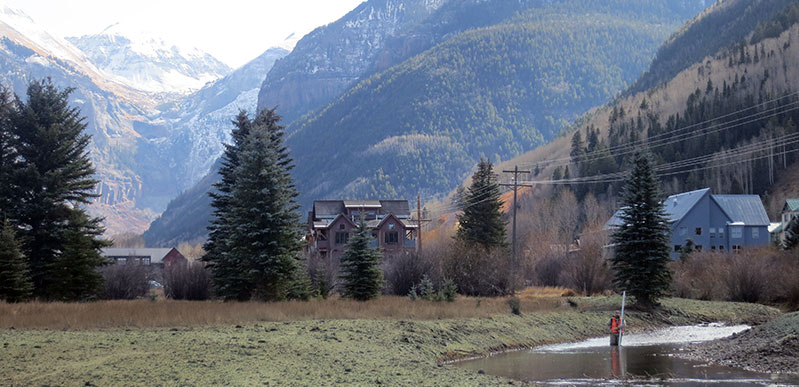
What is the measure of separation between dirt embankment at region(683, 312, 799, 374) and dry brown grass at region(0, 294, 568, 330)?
12079 mm

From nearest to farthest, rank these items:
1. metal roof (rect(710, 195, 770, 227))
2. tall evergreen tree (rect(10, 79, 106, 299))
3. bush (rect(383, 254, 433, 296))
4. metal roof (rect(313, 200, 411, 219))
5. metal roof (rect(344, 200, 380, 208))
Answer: tall evergreen tree (rect(10, 79, 106, 299)) < bush (rect(383, 254, 433, 296)) < metal roof (rect(710, 195, 770, 227)) < metal roof (rect(313, 200, 411, 219)) < metal roof (rect(344, 200, 380, 208))

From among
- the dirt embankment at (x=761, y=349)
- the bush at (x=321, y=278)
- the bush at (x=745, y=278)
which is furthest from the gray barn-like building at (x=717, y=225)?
the dirt embankment at (x=761, y=349)

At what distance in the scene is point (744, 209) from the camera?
10500cm

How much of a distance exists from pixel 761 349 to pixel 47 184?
1587 inches

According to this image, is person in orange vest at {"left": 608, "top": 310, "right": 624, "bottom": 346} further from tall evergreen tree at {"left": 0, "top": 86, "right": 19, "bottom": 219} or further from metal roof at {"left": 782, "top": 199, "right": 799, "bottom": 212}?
metal roof at {"left": 782, "top": 199, "right": 799, "bottom": 212}

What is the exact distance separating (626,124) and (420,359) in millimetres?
149877

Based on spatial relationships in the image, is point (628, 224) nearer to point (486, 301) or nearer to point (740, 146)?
point (486, 301)

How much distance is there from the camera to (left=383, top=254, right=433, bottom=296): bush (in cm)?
6100

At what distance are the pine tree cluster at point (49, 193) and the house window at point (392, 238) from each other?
52.4 meters

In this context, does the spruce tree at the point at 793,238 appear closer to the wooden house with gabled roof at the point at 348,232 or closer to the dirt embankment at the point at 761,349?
the dirt embankment at the point at 761,349

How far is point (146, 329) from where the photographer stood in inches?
1157

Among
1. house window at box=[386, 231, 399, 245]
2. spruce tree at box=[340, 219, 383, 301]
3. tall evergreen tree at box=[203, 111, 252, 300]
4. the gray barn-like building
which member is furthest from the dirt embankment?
the gray barn-like building

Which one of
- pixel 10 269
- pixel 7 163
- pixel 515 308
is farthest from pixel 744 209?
pixel 10 269

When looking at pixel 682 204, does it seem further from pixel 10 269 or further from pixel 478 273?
pixel 10 269
